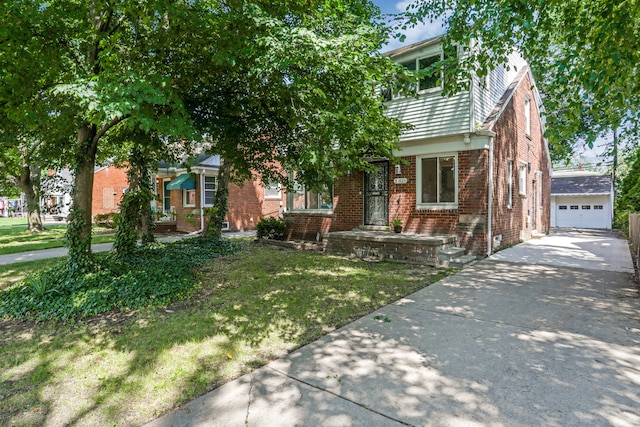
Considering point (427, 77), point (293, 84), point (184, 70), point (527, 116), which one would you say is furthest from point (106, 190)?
point (527, 116)

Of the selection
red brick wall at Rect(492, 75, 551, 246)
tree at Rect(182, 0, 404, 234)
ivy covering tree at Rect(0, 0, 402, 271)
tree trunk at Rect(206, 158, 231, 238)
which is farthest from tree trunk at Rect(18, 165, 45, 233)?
red brick wall at Rect(492, 75, 551, 246)

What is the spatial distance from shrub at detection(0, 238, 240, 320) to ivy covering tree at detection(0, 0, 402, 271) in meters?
0.47

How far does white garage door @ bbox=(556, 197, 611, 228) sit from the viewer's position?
2289cm

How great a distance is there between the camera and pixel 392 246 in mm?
9172

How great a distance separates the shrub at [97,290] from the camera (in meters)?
5.17

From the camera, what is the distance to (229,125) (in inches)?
285

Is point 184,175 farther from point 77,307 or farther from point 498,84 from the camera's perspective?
point 498,84

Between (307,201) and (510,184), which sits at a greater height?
(510,184)

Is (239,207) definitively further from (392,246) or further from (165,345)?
(165,345)

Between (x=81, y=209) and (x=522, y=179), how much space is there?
43.5 feet

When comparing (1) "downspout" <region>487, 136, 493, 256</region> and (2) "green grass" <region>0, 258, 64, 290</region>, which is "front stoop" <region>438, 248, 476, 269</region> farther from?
(2) "green grass" <region>0, 258, 64, 290</region>

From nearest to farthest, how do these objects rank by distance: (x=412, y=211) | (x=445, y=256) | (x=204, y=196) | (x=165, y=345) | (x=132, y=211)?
1. (x=165, y=345)
2. (x=445, y=256)
3. (x=132, y=211)
4. (x=412, y=211)
5. (x=204, y=196)

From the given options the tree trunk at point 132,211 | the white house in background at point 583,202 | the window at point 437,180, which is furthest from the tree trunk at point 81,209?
the white house in background at point 583,202

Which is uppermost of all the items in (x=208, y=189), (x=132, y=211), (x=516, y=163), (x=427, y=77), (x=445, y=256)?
(x=427, y=77)
